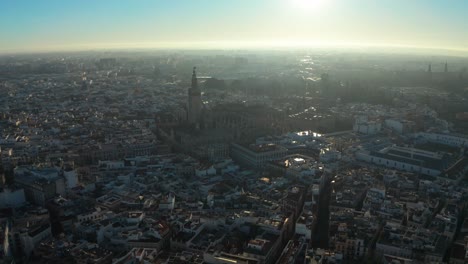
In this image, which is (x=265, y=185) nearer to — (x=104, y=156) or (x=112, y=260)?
(x=112, y=260)

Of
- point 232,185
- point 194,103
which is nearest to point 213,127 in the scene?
point 194,103

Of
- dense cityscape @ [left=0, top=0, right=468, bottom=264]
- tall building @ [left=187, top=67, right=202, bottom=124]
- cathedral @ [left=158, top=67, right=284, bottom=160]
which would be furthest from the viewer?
tall building @ [left=187, top=67, right=202, bottom=124]

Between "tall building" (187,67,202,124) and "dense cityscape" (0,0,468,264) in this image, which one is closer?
"dense cityscape" (0,0,468,264)

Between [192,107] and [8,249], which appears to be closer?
[8,249]

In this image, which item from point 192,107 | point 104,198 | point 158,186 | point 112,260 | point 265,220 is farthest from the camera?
point 192,107

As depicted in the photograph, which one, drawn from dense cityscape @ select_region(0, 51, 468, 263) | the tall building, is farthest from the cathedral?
dense cityscape @ select_region(0, 51, 468, 263)

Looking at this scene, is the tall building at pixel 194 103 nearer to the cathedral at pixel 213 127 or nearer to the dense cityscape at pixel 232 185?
the cathedral at pixel 213 127

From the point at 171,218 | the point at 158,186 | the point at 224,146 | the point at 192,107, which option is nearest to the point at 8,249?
the point at 171,218

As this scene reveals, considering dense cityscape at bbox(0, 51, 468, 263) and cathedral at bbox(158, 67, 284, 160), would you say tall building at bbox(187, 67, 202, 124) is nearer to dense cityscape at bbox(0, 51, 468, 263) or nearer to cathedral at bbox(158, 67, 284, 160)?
cathedral at bbox(158, 67, 284, 160)

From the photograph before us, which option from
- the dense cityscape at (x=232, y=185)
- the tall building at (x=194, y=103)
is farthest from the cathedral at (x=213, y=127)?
the dense cityscape at (x=232, y=185)

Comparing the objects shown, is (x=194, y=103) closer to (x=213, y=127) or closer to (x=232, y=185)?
(x=213, y=127)

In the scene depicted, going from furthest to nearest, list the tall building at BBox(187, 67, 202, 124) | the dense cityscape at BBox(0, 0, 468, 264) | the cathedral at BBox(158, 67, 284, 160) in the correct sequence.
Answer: the tall building at BBox(187, 67, 202, 124) → the cathedral at BBox(158, 67, 284, 160) → the dense cityscape at BBox(0, 0, 468, 264)
